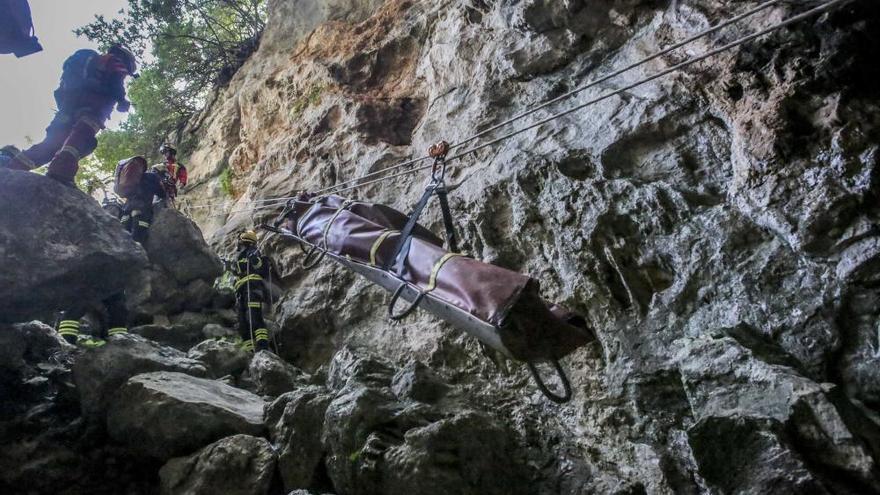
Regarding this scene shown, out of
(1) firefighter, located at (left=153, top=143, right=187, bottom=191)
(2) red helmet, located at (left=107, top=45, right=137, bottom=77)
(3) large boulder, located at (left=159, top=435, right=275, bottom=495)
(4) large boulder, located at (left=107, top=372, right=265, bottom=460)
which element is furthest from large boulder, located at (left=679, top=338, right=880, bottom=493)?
(1) firefighter, located at (left=153, top=143, right=187, bottom=191)

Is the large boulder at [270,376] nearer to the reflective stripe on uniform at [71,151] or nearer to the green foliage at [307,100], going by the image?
the reflective stripe on uniform at [71,151]

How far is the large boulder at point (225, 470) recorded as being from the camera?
3.81 meters

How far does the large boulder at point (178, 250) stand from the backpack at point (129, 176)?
0.52m

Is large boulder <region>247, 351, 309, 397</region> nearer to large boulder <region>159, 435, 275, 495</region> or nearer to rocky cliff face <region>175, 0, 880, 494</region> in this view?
rocky cliff face <region>175, 0, 880, 494</region>

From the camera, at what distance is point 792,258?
11.1 feet

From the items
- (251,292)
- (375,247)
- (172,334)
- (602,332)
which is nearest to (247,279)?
(251,292)

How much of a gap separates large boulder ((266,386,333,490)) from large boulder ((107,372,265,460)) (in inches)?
11.2

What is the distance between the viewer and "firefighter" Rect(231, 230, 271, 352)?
6.94m

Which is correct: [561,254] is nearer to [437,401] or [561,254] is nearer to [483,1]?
[437,401]

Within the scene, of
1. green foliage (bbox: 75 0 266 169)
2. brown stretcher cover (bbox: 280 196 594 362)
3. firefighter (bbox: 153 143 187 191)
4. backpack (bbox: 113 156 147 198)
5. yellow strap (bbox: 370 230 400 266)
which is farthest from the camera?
green foliage (bbox: 75 0 266 169)

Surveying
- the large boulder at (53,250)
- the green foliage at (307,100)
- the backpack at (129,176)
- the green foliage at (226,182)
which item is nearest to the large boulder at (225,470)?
the large boulder at (53,250)

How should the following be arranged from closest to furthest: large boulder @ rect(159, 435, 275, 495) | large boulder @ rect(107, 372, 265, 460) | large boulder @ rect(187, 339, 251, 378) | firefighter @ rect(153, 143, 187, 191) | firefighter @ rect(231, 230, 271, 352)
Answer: large boulder @ rect(159, 435, 275, 495) < large boulder @ rect(107, 372, 265, 460) < large boulder @ rect(187, 339, 251, 378) < firefighter @ rect(231, 230, 271, 352) < firefighter @ rect(153, 143, 187, 191)

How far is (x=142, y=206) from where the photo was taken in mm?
8477

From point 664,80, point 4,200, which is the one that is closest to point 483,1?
point 664,80
